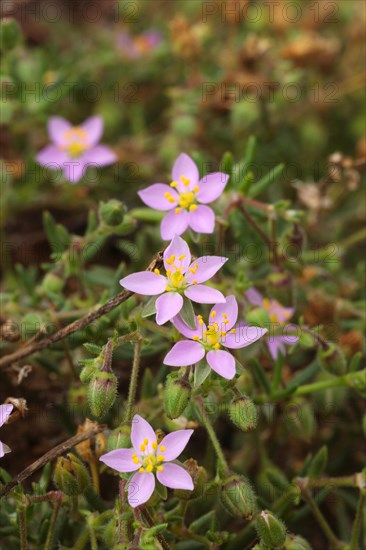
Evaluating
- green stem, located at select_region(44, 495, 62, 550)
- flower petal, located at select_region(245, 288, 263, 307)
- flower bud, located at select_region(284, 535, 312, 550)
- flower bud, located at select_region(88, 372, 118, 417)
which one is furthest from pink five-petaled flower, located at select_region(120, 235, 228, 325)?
flower bud, located at select_region(284, 535, 312, 550)

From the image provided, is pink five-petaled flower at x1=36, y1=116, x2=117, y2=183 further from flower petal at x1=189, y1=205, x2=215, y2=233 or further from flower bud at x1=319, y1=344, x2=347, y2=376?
flower bud at x1=319, y1=344, x2=347, y2=376

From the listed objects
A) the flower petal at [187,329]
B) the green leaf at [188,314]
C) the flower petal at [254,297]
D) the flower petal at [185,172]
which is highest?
the flower petal at [185,172]

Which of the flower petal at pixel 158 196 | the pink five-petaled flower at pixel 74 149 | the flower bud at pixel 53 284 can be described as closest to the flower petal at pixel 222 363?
the flower petal at pixel 158 196

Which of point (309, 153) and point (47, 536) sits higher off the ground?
point (309, 153)

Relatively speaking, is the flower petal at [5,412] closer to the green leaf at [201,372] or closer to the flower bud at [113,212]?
the green leaf at [201,372]

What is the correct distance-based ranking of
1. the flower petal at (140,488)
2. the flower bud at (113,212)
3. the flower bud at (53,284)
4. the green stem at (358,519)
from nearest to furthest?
the flower petal at (140,488) < the green stem at (358,519) < the flower bud at (113,212) < the flower bud at (53,284)

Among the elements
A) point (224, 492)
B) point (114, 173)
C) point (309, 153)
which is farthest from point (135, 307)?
→ point (309, 153)

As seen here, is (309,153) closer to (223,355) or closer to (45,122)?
(45,122)
